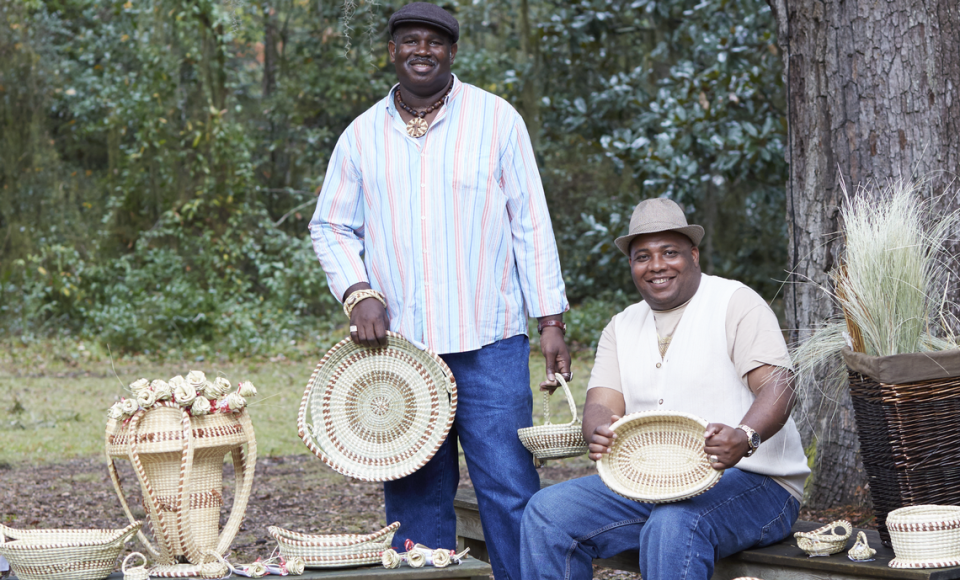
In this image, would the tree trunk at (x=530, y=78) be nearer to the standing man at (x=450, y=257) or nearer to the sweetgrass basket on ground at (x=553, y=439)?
the standing man at (x=450, y=257)

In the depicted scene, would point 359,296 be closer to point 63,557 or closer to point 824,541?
point 63,557

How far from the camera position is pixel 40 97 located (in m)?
11.2

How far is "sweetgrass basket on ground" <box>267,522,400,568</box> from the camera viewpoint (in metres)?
2.45

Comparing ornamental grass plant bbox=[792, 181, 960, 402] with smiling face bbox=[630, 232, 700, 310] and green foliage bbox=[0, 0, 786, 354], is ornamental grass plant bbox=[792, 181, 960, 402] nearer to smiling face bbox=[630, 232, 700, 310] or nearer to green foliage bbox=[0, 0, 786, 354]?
smiling face bbox=[630, 232, 700, 310]

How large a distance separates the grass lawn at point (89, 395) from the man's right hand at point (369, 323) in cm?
263

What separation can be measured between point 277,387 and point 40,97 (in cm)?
525

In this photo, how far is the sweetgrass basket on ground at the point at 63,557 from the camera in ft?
7.63

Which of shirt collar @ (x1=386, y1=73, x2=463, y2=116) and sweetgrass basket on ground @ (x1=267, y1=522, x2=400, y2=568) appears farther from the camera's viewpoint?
shirt collar @ (x1=386, y1=73, x2=463, y2=116)

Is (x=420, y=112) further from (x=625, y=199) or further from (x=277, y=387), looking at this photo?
(x=625, y=199)

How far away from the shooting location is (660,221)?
104 inches

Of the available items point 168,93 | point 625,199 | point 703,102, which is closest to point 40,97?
point 168,93

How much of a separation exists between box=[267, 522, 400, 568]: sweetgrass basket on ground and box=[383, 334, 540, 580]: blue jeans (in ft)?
1.24

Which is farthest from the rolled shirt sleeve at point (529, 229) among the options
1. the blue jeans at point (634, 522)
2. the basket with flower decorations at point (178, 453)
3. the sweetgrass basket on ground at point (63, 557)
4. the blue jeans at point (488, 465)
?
the sweetgrass basket on ground at point (63, 557)

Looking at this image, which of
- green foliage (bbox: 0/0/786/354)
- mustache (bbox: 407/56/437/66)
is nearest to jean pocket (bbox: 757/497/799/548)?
mustache (bbox: 407/56/437/66)
